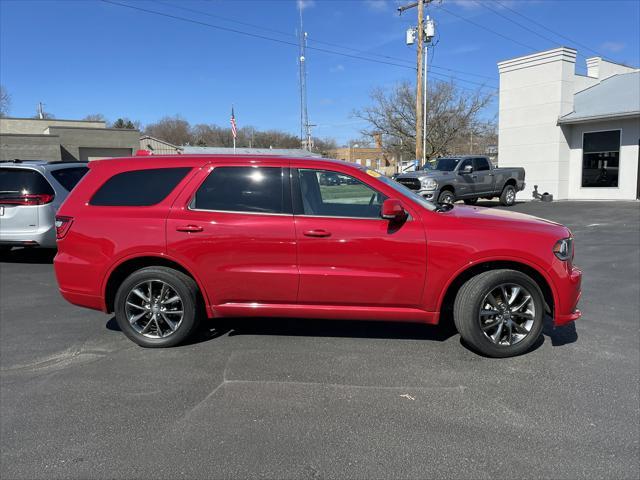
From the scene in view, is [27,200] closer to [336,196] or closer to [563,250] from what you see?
[336,196]

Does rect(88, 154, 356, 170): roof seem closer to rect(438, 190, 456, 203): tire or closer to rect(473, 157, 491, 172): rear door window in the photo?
rect(438, 190, 456, 203): tire

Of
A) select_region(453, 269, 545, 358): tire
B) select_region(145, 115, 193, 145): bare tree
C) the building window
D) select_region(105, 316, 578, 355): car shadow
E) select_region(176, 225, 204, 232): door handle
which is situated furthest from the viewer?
select_region(145, 115, 193, 145): bare tree

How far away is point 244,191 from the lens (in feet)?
14.4

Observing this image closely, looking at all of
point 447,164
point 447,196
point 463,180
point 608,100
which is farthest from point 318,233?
point 608,100

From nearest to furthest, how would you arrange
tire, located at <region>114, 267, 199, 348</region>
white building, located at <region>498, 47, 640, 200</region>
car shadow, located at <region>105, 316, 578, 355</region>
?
tire, located at <region>114, 267, 199, 348</region> < car shadow, located at <region>105, 316, 578, 355</region> < white building, located at <region>498, 47, 640, 200</region>

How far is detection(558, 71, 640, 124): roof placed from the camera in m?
19.8

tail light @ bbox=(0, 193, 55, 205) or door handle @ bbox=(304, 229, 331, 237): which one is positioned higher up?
tail light @ bbox=(0, 193, 55, 205)

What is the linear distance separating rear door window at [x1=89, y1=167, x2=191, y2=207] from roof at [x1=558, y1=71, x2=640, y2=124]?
2050 cm

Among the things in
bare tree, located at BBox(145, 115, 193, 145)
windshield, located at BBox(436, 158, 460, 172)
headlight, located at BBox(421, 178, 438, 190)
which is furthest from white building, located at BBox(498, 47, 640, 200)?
bare tree, located at BBox(145, 115, 193, 145)

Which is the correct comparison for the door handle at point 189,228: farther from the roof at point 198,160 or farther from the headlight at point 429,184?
the headlight at point 429,184

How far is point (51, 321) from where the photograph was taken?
5.39 m

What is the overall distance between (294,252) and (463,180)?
1447 cm

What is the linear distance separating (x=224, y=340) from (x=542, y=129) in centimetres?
2171

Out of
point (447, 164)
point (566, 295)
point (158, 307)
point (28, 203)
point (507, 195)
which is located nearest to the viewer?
point (566, 295)
